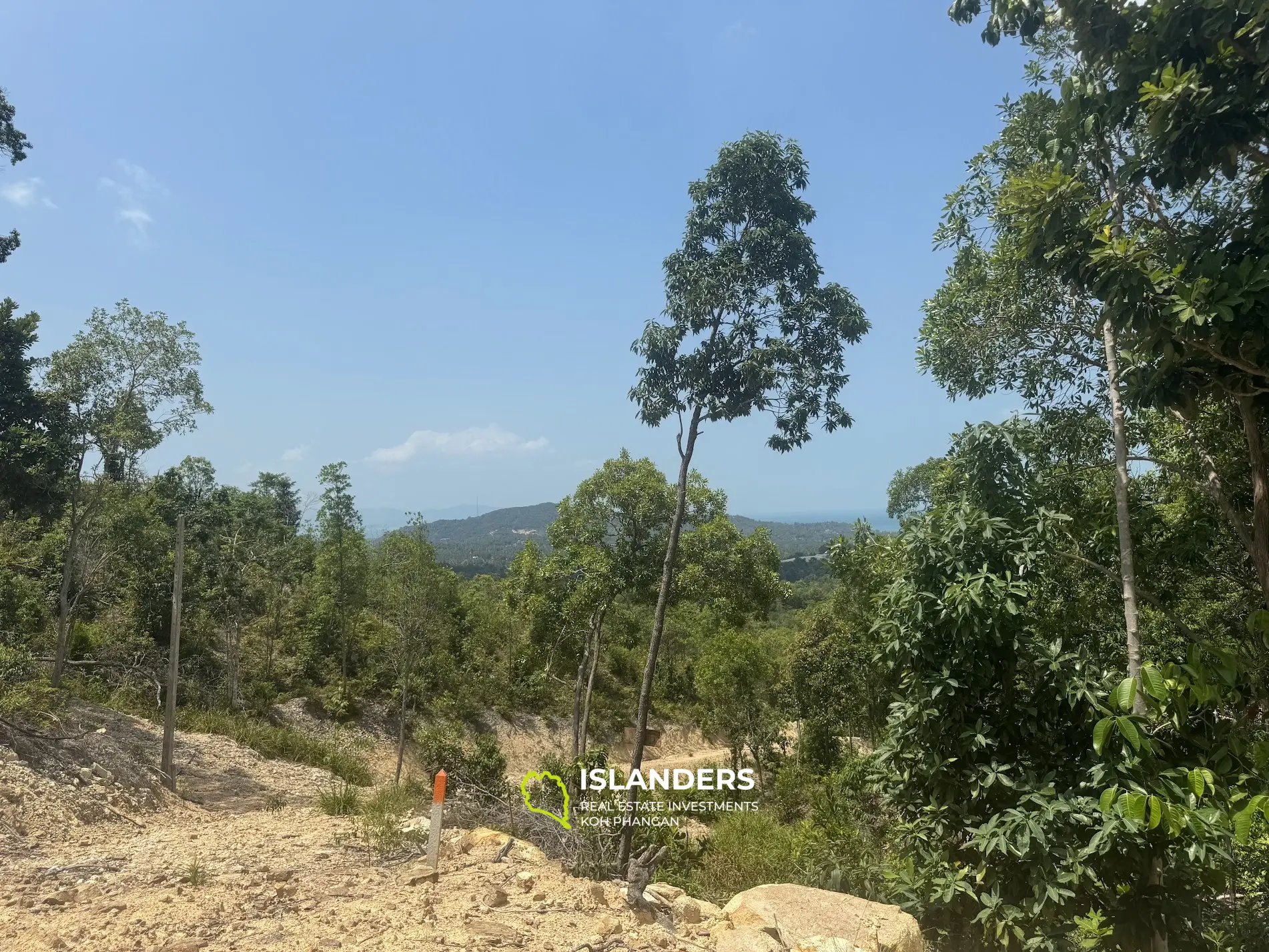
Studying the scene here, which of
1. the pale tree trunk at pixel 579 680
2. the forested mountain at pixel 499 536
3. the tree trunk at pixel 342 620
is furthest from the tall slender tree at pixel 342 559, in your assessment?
the forested mountain at pixel 499 536

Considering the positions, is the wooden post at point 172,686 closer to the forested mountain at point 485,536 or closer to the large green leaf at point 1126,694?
the forested mountain at point 485,536

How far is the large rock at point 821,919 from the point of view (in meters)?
4.39

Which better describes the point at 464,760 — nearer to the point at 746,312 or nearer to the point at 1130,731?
the point at 746,312

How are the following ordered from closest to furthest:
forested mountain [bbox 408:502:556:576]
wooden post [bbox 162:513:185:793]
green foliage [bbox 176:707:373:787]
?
wooden post [bbox 162:513:185:793] → green foliage [bbox 176:707:373:787] → forested mountain [bbox 408:502:556:576]

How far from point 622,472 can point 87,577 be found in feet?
31.9

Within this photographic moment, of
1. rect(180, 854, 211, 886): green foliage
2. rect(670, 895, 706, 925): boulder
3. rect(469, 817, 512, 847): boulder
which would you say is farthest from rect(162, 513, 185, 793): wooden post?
rect(670, 895, 706, 925): boulder

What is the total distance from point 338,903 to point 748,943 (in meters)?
2.46

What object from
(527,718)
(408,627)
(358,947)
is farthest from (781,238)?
(527,718)

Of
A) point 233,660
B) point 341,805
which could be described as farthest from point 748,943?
point 233,660

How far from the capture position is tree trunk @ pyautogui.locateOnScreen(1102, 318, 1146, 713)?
4562mm

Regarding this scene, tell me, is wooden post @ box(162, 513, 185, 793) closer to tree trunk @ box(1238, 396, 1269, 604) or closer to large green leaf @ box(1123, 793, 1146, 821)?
large green leaf @ box(1123, 793, 1146, 821)

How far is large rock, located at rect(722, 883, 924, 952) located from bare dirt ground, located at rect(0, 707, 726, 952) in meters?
0.28

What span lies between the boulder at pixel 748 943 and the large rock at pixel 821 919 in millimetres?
135

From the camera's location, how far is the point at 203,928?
4.03m
